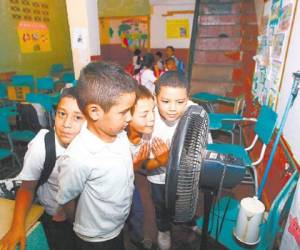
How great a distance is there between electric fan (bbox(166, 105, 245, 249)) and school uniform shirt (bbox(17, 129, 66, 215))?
1.82 feet

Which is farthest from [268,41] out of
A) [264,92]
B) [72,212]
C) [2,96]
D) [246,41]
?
[2,96]

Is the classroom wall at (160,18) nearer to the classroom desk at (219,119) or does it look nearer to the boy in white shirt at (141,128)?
the classroom desk at (219,119)

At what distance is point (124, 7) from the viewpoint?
617cm

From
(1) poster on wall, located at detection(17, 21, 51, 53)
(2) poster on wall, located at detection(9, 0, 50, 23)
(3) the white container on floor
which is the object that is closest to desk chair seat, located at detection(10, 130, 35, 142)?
(3) the white container on floor

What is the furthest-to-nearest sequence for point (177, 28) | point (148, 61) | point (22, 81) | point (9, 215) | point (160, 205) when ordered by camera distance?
point (177, 28) → point (22, 81) → point (148, 61) → point (160, 205) → point (9, 215)

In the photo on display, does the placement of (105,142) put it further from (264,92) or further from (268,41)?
(268,41)

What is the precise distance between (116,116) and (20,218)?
0.52 m

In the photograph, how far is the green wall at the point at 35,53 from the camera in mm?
4227

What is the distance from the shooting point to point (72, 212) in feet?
3.09

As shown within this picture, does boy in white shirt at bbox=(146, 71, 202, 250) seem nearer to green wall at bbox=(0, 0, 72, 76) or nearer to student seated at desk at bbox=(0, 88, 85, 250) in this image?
student seated at desk at bbox=(0, 88, 85, 250)

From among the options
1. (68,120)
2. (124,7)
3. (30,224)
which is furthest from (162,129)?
(124,7)

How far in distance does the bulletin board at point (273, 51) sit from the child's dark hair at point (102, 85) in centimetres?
149

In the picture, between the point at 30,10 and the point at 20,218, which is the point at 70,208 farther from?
the point at 30,10

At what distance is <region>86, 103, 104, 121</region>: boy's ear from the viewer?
2.54 ft
